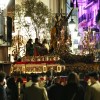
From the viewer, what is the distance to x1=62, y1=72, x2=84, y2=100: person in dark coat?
11.0 metres

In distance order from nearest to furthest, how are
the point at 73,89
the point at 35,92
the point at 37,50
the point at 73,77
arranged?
the point at 73,77
the point at 73,89
the point at 35,92
the point at 37,50

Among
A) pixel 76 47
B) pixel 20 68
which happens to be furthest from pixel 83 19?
pixel 20 68

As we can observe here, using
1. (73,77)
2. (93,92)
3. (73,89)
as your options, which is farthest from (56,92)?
(93,92)

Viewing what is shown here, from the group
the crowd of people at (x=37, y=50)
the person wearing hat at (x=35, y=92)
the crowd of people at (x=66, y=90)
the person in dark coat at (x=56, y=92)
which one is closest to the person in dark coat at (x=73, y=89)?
the crowd of people at (x=66, y=90)

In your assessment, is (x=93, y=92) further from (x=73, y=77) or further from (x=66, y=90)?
(x=66, y=90)

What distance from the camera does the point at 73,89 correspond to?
1111cm

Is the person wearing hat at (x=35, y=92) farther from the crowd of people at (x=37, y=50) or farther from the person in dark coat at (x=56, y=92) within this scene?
the crowd of people at (x=37, y=50)

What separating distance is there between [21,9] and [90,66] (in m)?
17.6

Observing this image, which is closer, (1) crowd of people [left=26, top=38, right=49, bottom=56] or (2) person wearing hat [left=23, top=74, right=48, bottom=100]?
(2) person wearing hat [left=23, top=74, right=48, bottom=100]

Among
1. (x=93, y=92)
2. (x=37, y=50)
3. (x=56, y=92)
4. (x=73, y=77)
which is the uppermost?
(x=37, y=50)

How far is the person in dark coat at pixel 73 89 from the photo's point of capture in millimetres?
10969

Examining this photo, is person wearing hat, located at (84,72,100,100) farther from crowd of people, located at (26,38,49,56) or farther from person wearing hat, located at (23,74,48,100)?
crowd of people, located at (26,38,49,56)

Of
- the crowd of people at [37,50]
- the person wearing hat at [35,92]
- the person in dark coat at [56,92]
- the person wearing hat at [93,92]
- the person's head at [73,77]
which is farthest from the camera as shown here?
the crowd of people at [37,50]

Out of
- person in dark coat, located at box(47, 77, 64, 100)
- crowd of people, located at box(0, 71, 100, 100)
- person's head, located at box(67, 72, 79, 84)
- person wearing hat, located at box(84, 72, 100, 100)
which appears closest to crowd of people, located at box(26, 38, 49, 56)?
person in dark coat, located at box(47, 77, 64, 100)
